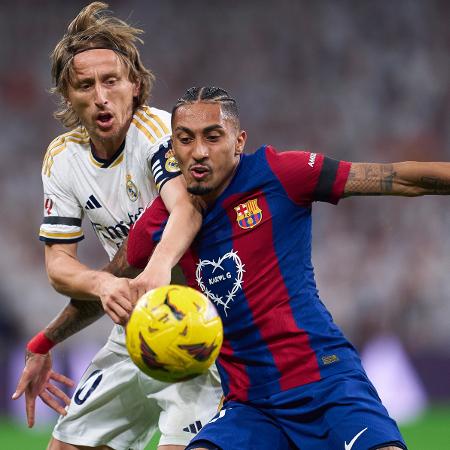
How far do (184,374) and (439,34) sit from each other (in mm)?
11418

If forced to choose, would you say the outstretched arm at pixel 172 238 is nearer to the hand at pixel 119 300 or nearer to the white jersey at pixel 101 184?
the hand at pixel 119 300

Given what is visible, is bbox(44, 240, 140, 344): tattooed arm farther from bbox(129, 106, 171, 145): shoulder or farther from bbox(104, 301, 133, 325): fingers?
bbox(104, 301, 133, 325): fingers

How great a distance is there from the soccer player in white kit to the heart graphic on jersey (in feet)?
1.95

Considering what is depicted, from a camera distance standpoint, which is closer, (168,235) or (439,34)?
(168,235)

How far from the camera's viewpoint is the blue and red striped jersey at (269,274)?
4.26 m

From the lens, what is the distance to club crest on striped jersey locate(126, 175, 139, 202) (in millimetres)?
5160

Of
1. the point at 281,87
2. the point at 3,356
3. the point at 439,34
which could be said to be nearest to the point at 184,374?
the point at 3,356

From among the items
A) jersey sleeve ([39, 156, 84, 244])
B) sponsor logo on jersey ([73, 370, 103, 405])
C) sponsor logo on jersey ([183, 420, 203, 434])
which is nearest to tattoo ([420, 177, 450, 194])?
sponsor logo on jersey ([183, 420, 203, 434])

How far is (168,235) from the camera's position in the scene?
4.22 m

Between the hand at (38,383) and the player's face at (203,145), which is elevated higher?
the player's face at (203,145)

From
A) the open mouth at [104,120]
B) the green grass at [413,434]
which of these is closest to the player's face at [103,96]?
the open mouth at [104,120]

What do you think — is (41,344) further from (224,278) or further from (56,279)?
(224,278)

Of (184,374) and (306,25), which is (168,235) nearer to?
(184,374)

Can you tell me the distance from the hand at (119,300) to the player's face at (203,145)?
565 millimetres
